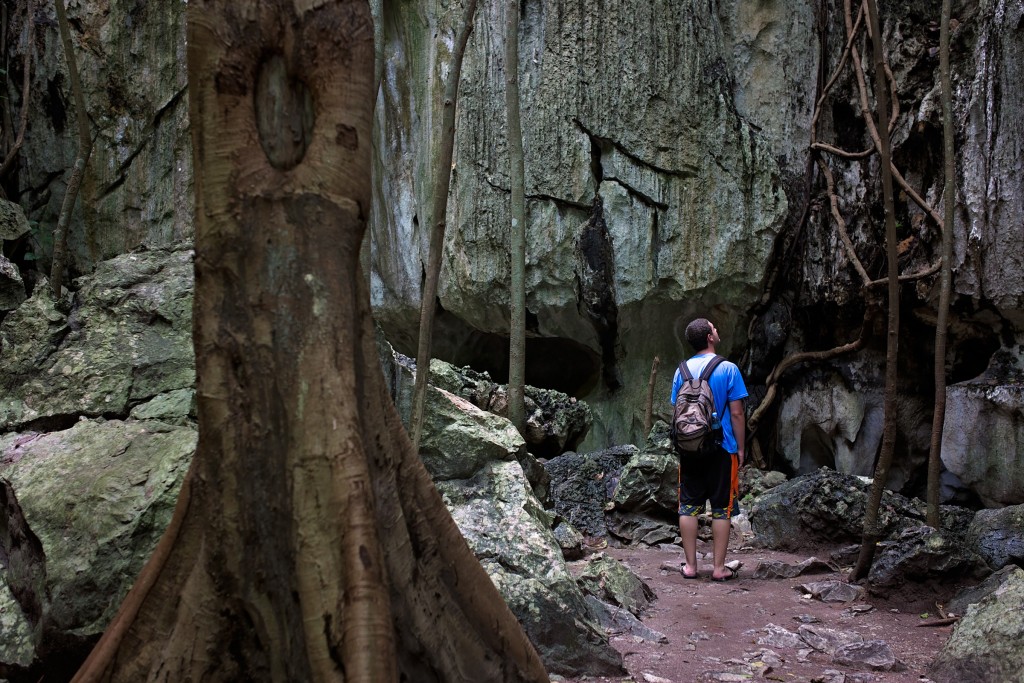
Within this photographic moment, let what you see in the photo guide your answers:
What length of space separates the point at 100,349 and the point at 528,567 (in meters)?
2.15

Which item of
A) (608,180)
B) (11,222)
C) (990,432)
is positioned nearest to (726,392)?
(990,432)

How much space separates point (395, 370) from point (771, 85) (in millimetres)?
7071

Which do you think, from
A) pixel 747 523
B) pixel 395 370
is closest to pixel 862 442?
pixel 747 523

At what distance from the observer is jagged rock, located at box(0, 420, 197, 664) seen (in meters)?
2.71

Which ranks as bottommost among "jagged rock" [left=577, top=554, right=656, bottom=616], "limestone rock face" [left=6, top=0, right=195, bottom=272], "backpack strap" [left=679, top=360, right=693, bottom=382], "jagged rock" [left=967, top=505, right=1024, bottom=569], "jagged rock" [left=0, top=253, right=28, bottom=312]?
"jagged rock" [left=577, top=554, right=656, bottom=616]

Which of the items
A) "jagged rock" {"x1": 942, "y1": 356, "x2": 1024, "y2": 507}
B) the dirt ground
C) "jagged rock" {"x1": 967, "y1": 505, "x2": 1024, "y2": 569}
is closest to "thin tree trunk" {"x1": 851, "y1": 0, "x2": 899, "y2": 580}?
the dirt ground

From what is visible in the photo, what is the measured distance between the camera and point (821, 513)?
575cm

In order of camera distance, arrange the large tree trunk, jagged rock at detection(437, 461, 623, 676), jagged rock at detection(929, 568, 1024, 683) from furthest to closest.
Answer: jagged rock at detection(437, 461, 623, 676) < jagged rock at detection(929, 568, 1024, 683) < the large tree trunk

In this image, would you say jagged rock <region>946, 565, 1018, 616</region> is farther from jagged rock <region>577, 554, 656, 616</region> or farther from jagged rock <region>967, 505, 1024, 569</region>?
jagged rock <region>577, 554, 656, 616</region>

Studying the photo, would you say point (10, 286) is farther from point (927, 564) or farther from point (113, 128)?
point (927, 564)

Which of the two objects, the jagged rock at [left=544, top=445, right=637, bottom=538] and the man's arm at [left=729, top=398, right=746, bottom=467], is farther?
the jagged rock at [left=544, top=445, right=637, bottom=538]

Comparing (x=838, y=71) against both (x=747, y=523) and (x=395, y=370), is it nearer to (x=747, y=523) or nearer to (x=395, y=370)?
(x=747, y=523)

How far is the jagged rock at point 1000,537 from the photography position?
457 cm

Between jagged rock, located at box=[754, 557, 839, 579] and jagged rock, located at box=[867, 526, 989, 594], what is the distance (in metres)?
0.69
